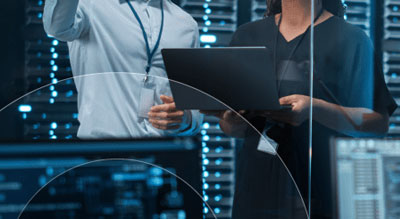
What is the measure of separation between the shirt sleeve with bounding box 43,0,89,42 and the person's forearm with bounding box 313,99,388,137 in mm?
533

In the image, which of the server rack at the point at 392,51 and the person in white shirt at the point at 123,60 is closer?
the person in white shirt at the point at 123,60

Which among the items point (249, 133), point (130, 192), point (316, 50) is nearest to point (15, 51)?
point (130, 192)

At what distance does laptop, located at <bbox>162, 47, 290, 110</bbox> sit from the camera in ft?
2.81

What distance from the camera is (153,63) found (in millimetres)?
874

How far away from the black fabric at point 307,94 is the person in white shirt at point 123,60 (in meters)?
0.15

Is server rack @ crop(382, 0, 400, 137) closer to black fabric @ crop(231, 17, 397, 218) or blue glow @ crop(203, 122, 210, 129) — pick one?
black fabric @ crop(231, 17, 397, 218)

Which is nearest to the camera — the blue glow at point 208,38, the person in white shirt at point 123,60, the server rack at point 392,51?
the person in white shirt at point 123,60

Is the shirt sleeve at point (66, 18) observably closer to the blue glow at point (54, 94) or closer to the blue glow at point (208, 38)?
the blue glow at point (54, 94)

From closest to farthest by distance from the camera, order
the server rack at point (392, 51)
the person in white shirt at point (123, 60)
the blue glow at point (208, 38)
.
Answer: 1. the person in white shirt at point (123, 60)
2. the blue glow at point (208, 38)
3. the server rack at point (392, 51)

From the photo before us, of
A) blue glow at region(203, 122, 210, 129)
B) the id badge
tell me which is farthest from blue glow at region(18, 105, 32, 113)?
blue glow at region(203, 122, 210, 129)

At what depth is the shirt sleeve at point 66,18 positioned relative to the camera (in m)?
0.87

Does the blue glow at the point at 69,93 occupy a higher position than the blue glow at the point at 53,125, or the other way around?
the blue glow at the point at 69,93

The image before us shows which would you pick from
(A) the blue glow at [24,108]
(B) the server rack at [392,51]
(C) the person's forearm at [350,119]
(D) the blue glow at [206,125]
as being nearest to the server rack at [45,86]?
(A) the blue glow at [24,108]

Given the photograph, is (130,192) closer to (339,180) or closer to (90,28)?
(90,28)
